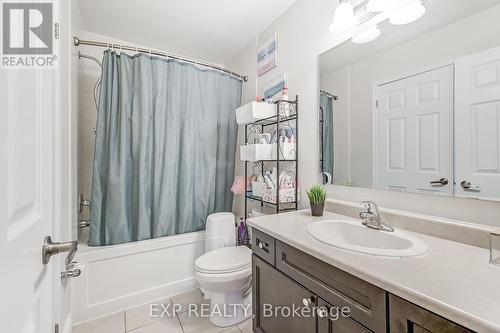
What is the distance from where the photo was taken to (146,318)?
160 cm

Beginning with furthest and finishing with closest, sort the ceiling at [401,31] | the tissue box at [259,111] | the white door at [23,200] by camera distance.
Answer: the tissue box at [259,111] < the ceiling at [401,31] < the white door at [23,200]

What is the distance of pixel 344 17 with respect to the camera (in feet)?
3.93

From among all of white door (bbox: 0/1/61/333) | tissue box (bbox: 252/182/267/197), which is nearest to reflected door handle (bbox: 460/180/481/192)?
tissue box (bbox: 252/182/267/197)

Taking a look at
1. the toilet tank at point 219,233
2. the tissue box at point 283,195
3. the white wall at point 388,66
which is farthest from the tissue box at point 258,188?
the white wall at point 388,66

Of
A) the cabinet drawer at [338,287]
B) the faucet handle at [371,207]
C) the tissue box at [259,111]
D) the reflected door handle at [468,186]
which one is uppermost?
the tissue box at [259,111]

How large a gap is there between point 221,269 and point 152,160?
1.06m

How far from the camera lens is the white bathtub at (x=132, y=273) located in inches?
61.9

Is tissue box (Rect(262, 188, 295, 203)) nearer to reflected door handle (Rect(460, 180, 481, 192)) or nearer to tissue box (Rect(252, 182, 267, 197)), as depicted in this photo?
tissue box (Rect(252, 182, 267, 197))

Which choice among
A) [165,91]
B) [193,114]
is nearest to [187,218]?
[193,114]

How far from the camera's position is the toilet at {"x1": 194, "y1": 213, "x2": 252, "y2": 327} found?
4.67 ft

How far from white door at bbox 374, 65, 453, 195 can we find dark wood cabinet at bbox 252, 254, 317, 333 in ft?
2.28

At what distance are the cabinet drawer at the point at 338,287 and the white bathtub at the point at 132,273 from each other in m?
1.23

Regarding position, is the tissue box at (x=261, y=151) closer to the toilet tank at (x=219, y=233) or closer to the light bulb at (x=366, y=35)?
the toilet tank at (x=219, y=233)

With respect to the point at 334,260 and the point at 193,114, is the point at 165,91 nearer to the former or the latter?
the point at 193,114
